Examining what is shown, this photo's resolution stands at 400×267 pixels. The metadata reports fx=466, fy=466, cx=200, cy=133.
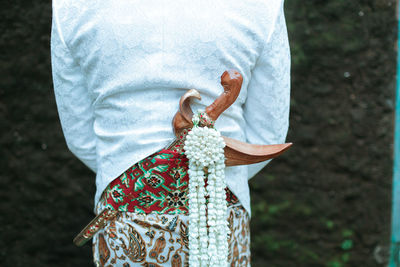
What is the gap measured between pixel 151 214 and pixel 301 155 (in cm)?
138

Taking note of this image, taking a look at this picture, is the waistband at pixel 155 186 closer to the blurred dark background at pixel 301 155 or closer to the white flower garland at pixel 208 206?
the white flower garland at pixel 208 206

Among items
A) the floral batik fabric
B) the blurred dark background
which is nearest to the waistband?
the floral batik fabric

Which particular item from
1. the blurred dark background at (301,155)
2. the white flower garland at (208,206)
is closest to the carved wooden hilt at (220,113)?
the white flower garland at (208,206)

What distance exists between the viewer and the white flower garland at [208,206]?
3.84ft

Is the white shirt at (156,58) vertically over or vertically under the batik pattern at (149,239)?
over

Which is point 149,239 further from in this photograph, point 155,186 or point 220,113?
point 220,113

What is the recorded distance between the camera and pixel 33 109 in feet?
7.83

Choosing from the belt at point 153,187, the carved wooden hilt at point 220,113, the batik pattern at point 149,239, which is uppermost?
the carved wooden hilt at point 220,113

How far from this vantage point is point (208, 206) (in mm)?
1189

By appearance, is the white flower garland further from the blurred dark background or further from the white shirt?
the blurred dark background

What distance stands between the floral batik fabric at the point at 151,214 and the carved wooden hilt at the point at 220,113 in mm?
87

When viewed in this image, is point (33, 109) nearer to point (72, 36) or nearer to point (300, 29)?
point (72, 36)

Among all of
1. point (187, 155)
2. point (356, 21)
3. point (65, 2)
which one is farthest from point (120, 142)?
point (356, 21)

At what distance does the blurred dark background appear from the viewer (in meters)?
2.36
